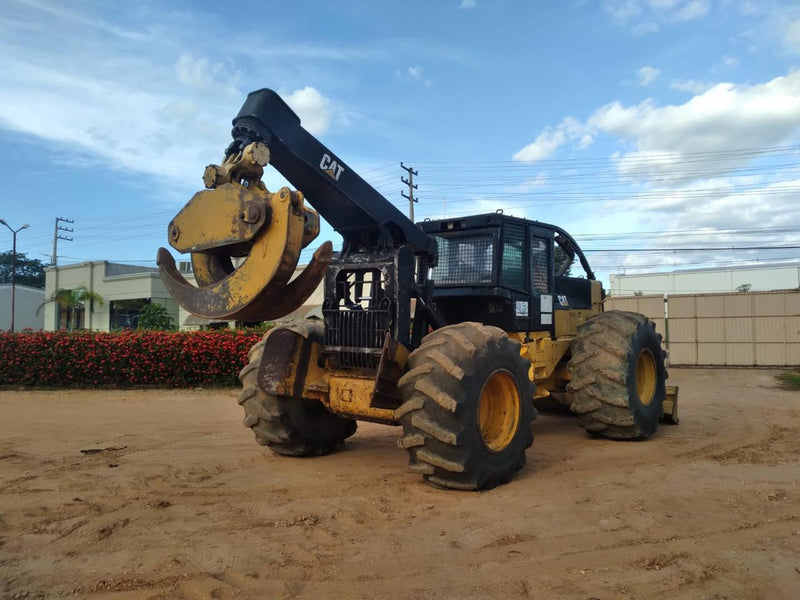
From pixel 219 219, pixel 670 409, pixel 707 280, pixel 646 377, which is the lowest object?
pixel 670 409

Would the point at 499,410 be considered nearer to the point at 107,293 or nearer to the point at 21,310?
the point at 107,293

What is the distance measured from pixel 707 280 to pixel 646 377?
54518 mm

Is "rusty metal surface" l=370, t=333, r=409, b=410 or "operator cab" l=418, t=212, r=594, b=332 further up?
"operator cab" l=418, t=212, r=594, b=332

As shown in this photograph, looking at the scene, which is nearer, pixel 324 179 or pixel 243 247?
pixel 243 247

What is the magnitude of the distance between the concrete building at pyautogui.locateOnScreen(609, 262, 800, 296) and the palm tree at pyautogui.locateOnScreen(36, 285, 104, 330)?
4159cm

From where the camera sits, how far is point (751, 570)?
3330 mm

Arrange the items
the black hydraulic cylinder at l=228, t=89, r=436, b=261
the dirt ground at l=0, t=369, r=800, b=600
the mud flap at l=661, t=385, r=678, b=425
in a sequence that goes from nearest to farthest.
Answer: the dirt ground at l=0, t=369, r=800, b=600
the black hydraulic cylinder at l=228, t=89, r=436, b=261
the mud flap at l=661, t=385, r=678, b=425

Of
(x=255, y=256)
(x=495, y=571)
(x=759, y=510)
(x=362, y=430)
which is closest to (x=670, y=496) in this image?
(x=759, y=510)

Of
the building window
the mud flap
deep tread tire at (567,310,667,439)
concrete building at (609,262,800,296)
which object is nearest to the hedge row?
deep tread tire at (567,310,667,439)

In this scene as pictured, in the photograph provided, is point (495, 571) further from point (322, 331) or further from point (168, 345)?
point (168, 345)

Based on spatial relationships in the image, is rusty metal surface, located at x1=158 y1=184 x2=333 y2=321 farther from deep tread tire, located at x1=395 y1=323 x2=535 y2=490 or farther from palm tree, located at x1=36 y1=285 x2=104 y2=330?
palm tree, located at x1=36 y1=285 x2=104 y2=330

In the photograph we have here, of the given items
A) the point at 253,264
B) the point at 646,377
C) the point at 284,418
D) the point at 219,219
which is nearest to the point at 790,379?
the point at 646,377

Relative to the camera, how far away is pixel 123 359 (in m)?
13.1

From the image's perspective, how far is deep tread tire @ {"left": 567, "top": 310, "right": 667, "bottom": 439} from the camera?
6707 mm
